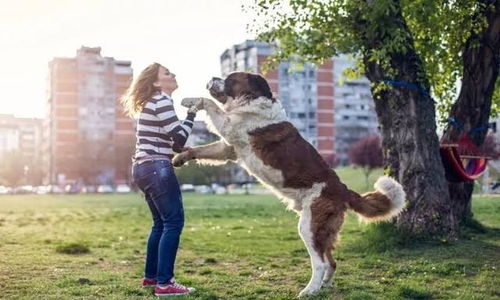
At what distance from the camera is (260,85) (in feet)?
21.9

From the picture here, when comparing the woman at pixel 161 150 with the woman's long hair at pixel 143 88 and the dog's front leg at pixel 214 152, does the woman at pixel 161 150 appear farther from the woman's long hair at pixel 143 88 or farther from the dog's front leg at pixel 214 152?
the dog's front leg at pixel 214 152

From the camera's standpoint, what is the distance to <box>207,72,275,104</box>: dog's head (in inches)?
262

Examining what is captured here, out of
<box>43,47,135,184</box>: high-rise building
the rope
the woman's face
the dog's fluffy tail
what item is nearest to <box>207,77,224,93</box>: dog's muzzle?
the woman's face

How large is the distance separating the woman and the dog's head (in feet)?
1.33

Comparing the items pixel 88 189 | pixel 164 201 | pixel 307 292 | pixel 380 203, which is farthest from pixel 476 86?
pixel 88 189

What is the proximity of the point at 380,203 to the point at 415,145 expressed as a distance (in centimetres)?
351

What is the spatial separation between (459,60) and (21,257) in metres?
8.99

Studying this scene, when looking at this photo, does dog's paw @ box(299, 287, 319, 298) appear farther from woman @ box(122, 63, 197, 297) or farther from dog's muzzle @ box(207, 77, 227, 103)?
dog's muzzle @ box(207, 77, 227, 103)

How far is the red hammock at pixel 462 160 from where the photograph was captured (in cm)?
1016

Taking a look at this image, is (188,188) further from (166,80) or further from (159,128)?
(159,128)

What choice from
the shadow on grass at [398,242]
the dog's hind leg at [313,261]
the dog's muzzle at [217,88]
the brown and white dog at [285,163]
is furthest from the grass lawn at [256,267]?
the dog's muzzle at [217,88]

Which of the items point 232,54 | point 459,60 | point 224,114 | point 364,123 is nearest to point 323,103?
point 364,123

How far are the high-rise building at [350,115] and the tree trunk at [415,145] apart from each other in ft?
324

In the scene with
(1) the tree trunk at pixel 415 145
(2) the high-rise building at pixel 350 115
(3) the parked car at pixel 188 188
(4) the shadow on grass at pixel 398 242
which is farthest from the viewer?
(2) the high-rise building at pixel 350 115
